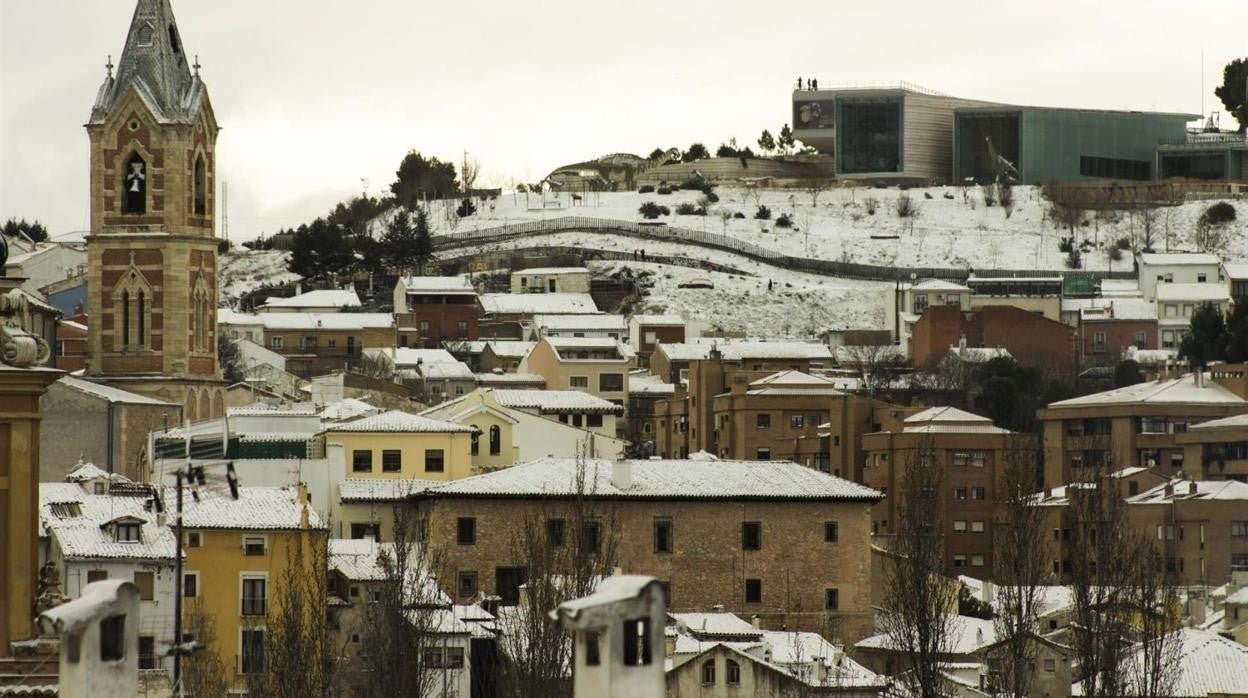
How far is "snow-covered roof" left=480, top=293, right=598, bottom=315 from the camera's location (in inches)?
6506

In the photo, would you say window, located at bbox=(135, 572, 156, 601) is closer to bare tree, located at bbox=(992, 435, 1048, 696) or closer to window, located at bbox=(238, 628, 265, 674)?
window, located at bbox=(238, 628, 265, 674)

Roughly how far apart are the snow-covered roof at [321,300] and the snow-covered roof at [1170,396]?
4984 centimetres

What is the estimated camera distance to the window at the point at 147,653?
55028mm

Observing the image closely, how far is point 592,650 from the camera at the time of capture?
15570 millimetres

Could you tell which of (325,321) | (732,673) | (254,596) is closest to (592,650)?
(254,596)

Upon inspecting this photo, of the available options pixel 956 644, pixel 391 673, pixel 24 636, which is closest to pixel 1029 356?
pixel 956 644

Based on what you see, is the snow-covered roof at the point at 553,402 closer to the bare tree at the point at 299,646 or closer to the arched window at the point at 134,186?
the arched window at the point at 134,186

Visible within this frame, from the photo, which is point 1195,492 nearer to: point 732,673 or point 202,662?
point 732,673

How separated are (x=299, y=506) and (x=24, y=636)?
43.1 m

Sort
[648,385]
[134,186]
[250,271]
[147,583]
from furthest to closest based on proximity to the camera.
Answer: [250,271]
[648,385]
[134,186]
[147,583]

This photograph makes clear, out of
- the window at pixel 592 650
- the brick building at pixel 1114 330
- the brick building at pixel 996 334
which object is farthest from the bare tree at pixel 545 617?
the brick building at pixel 1114 330

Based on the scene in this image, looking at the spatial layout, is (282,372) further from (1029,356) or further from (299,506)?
(299,506)

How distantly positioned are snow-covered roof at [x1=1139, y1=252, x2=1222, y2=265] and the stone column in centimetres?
14691

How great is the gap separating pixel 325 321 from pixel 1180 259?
154ft
